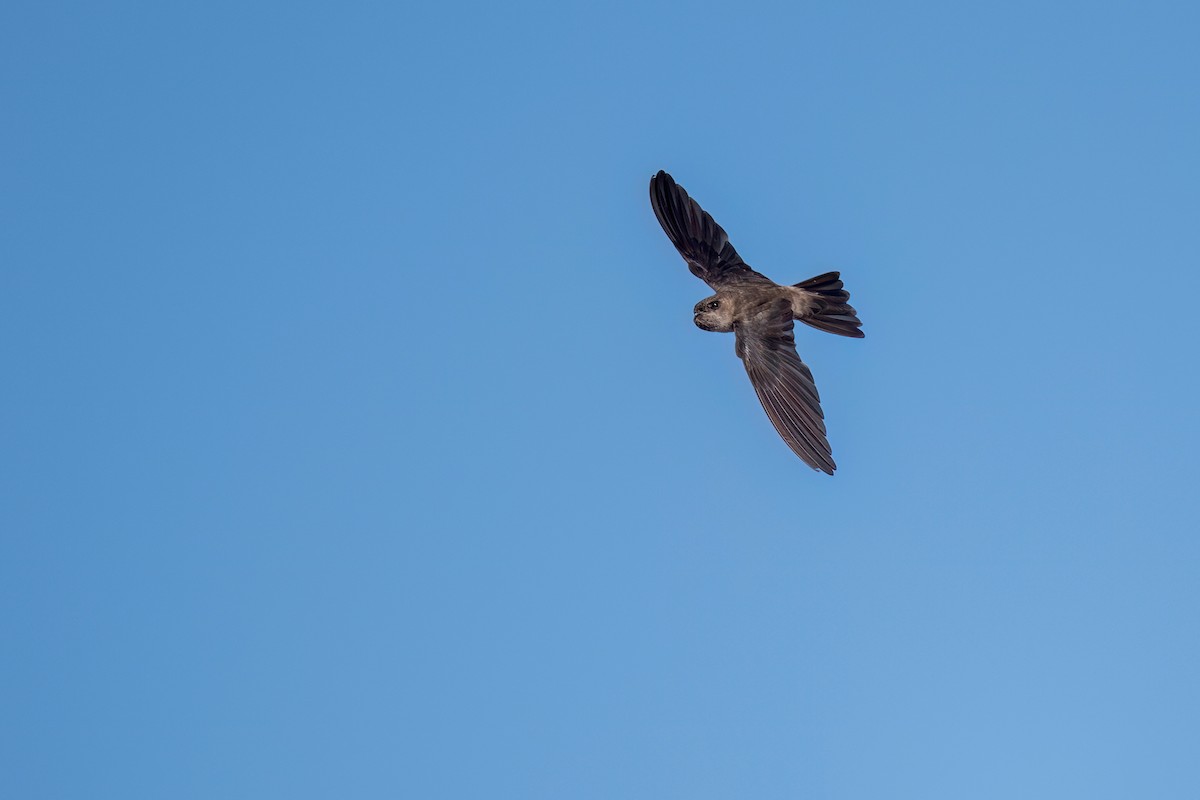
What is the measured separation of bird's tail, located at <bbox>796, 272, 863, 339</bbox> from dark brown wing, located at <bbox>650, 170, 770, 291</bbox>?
1.69 meters

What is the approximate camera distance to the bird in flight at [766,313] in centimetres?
2078

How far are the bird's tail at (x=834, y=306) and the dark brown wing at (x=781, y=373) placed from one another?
24.9 inches

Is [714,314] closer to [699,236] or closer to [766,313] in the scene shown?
[766,313]

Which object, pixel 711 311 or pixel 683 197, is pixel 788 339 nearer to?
pixel 711 311

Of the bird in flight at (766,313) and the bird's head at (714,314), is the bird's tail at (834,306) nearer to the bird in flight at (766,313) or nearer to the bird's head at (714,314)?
the bird in flight at (766,313)

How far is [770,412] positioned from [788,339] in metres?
1.22

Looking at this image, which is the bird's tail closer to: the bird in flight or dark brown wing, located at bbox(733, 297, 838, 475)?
the bird in flight

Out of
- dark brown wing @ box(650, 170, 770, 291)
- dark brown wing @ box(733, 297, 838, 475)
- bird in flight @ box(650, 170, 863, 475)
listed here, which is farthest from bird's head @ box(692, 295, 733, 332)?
dark brown wing @ box(650, 170, 770, 291)

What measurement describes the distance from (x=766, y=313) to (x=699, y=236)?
1.65 m

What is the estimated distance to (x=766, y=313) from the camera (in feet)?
71.1

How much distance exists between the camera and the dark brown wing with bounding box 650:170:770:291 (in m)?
22.3

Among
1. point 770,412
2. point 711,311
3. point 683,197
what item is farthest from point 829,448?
point 683,197

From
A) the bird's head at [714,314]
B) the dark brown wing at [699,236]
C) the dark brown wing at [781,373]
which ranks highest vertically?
the dark brown wing at [699,236]

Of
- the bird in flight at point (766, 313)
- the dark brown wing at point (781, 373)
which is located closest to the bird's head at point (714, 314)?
the bird in flight at point (766, 313)
